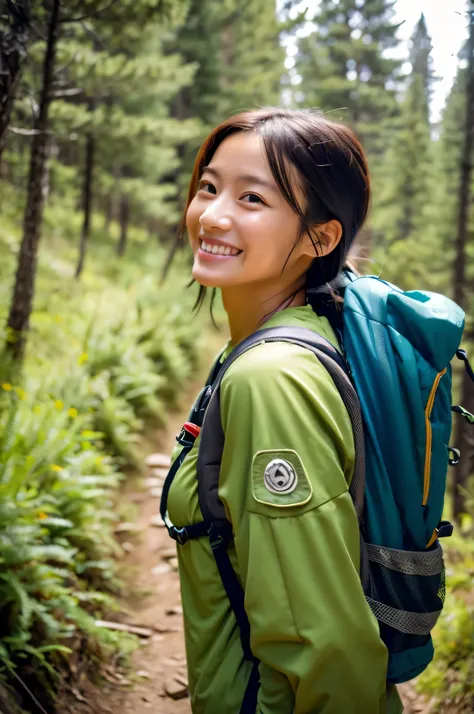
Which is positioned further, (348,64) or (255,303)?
(348,64)

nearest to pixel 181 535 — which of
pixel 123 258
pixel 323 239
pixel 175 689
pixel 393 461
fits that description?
pixel 393 461

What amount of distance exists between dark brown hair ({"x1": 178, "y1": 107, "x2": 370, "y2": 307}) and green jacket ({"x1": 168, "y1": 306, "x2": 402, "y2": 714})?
0.58m

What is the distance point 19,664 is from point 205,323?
11.7m

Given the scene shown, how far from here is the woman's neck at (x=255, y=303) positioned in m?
2.04

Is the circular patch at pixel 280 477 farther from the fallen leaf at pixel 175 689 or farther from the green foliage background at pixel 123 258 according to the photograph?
the fallen leaf at pixel 175 689

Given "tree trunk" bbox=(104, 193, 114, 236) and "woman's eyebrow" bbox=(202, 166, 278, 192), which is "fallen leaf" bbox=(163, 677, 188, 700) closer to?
"woman's eyebrow" bbox=(202, 166, 278, 192)

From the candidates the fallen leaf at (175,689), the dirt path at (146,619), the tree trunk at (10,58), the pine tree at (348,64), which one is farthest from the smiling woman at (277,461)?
the pine tree at (348,64)

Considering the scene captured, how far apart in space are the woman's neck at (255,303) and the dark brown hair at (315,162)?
0.08 m

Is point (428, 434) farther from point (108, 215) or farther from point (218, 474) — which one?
point (108, 215)

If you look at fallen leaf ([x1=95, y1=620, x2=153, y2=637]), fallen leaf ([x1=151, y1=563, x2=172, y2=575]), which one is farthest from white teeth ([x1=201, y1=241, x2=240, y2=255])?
fallen leaf ([x1=151, y1=563, x2=172, y2=575])

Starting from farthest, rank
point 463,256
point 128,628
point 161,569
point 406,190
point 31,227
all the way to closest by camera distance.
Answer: point 406,190
point 463,256
point 31,227
point 161,569
point 128,628

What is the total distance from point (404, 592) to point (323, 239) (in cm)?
116

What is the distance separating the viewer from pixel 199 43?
54.6ft

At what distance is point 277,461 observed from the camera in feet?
4.80
